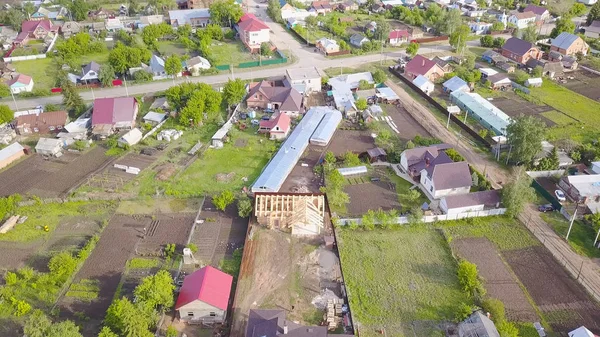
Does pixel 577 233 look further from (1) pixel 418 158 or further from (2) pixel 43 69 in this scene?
(2) pixel 43 69

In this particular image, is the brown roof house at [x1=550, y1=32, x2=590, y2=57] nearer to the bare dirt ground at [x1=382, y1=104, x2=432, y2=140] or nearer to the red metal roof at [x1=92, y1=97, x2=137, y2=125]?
the bare dirt ground at [x1=382, y1=104, x2=432, y2=140]

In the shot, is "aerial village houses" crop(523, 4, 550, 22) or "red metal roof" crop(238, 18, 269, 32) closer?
"red metal roof" crop(238, 18, 269, 32)

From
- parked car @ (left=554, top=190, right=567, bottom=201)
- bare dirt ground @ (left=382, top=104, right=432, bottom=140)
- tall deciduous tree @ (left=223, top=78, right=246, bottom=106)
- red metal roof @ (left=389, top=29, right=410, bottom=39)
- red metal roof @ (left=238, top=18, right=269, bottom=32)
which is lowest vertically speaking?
parked car @ (left=554, top=190, right=567, bottom=201)

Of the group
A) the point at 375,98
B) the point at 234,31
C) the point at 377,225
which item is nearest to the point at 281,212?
the point at 377,225

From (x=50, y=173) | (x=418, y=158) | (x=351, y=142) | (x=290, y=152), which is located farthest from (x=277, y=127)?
(x=50, y=173)

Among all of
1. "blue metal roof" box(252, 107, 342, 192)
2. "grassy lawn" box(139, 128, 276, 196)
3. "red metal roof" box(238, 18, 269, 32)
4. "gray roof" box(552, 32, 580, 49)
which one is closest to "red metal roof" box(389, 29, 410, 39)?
"red metal roof" box(238, 18, 269, 32)

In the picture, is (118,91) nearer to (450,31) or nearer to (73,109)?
(73,109)
